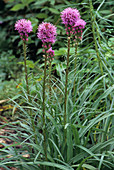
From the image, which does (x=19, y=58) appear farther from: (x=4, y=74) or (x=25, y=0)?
(x=25, y=0)

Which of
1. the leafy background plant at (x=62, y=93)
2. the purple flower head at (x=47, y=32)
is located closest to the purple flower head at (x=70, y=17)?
the purple flower head at (x=47, y=32)

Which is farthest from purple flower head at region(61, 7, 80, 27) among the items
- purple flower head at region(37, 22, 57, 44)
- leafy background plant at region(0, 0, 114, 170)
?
leafy background plant at region(0, 0, 114, 170)

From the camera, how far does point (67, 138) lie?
60.1 inches

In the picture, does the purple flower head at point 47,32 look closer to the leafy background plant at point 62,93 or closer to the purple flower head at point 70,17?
the purple flower head at point 70,17

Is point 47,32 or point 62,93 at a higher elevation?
point 47,32

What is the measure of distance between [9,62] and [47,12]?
1.29 metres

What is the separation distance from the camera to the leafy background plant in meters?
1.54

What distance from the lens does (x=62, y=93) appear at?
1.81m

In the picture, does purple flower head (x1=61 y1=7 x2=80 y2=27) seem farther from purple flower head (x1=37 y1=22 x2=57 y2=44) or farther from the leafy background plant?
the leafy background plant

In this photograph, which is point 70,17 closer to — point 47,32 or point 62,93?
point 47,32

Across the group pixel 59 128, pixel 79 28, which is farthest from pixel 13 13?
pixel 59 128

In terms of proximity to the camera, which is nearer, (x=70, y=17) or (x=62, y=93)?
(x=70, y=17)

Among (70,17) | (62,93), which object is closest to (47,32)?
(70,17)

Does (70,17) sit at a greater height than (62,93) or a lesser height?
greater
